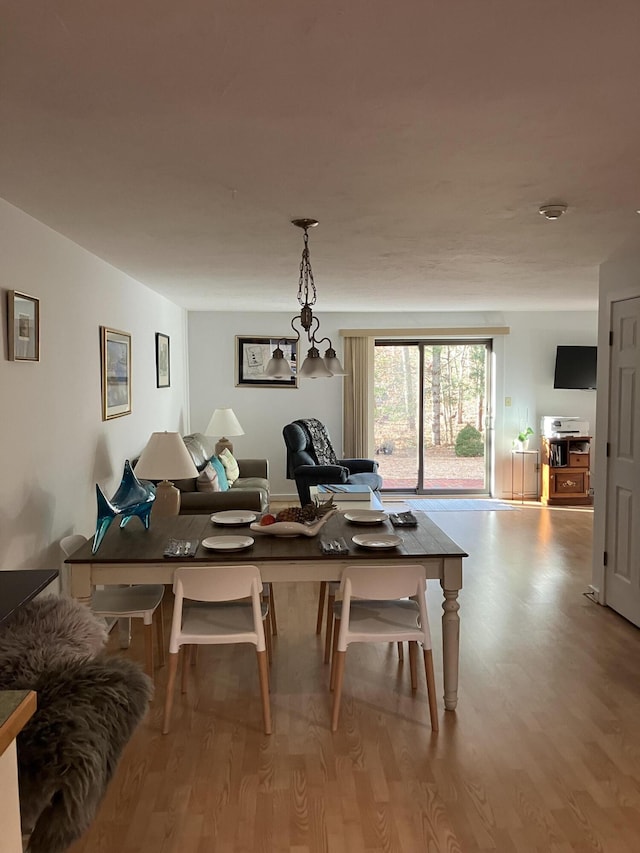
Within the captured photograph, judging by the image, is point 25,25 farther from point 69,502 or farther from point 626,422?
point 626,422

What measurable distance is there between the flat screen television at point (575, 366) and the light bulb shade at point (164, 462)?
5856mm

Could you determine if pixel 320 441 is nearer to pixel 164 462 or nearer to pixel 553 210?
pixel 164 462

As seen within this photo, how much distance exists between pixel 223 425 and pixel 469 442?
327cm

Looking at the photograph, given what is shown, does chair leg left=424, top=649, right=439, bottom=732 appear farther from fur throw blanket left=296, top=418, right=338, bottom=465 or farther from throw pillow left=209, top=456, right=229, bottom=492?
fur throw blanket left=296, top=418, right=338, bottom=465

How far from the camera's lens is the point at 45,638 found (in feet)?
6.39

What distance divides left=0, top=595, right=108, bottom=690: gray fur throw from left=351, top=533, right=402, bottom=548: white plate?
1394 mm

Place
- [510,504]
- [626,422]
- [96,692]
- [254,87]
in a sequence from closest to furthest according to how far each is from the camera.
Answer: [96,692] → [254,87] → [626,422] → [510,504]

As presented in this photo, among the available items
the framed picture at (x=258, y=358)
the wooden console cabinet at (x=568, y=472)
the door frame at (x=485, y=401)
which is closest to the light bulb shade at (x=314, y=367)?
the framed picture at (x=258, y=358)

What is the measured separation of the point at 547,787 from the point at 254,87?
2631 mm

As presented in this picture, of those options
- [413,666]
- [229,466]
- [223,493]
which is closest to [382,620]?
[413,666]

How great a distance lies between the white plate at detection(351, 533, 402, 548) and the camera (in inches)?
129

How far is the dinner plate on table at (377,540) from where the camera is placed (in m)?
3.26

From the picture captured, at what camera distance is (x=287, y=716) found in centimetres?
324

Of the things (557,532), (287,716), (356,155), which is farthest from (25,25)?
(557,532)
